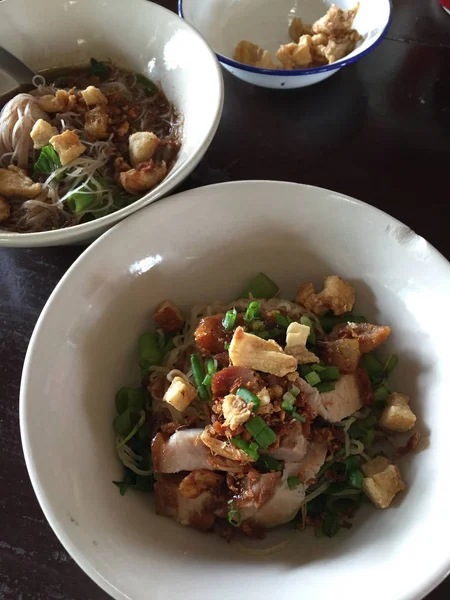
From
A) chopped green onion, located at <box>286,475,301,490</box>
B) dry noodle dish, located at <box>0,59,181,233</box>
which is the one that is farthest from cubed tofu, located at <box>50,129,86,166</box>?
chopped green onion, located at <box>286,475,301,490</box>

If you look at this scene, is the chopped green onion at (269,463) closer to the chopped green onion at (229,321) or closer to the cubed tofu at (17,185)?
the chopped green onion at (229,321)

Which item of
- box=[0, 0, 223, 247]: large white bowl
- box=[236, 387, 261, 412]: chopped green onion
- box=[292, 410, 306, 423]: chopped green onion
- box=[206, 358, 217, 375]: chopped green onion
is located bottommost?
box=[206, 358, 217, 375]: chopped green onion

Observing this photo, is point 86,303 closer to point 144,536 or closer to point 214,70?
point 144,536

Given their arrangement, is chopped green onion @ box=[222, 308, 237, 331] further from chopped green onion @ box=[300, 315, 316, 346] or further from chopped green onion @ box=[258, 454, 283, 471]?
chopped green onion @ box=[258, 454, 283, 471]

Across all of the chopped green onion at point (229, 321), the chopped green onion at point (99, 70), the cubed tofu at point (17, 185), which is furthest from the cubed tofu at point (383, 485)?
the chopped green onion at point (99, 70)

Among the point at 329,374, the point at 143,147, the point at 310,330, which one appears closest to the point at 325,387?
the point at 329,374

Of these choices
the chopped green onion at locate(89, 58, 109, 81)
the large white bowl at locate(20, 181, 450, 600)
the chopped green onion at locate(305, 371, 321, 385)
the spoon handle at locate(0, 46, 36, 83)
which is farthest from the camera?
the chopped green onion at locate(89, 58, 109, 81)
